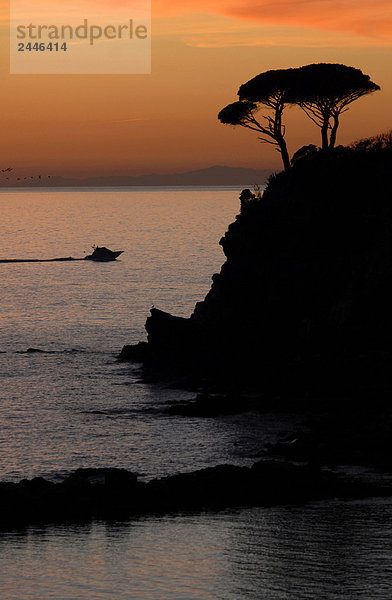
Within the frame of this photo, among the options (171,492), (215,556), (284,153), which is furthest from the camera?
(284,153)

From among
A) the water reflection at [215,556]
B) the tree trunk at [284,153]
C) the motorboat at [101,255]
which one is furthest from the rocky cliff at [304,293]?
the motorboat at [101,255]

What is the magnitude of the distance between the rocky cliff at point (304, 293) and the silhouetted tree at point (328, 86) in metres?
7.06

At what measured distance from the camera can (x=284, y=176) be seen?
202ft

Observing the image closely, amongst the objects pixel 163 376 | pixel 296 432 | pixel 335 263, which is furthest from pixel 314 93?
pixel 296 432

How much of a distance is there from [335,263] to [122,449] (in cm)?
1952

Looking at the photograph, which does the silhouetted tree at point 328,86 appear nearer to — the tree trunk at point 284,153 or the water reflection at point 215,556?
the tree trunk at point 284,153

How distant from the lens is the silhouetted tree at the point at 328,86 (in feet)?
222

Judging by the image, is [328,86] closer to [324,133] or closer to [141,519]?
[324,133]

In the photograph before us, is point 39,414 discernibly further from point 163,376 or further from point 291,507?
point 291,507

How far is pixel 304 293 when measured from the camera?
55.3 meters

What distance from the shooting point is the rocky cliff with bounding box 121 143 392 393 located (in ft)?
163

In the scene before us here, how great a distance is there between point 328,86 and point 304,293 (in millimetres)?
19610

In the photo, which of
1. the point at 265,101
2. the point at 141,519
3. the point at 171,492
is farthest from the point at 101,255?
the point at 141,519

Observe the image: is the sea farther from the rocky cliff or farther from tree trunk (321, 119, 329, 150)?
tree trunk (321, 119, 329, 150)
